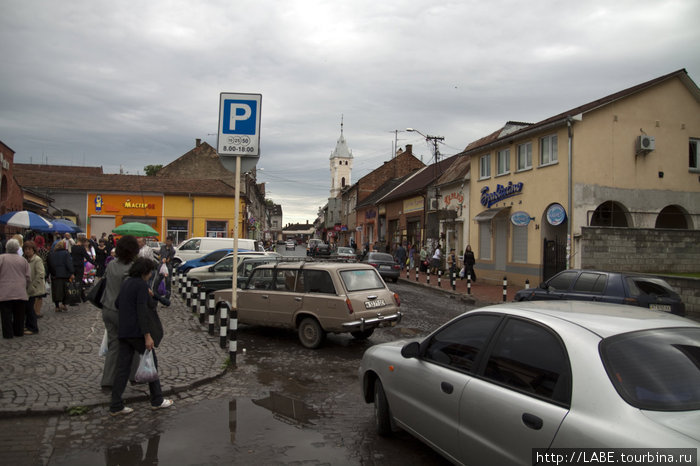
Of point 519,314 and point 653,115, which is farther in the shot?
point 653,115

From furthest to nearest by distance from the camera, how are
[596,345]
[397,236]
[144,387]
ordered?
[397,236]
[144,387]
[596,345]

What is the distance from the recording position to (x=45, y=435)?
481 cm

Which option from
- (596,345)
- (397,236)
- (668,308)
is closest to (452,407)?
(596,345)

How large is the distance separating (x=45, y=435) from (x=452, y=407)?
3.99 meters

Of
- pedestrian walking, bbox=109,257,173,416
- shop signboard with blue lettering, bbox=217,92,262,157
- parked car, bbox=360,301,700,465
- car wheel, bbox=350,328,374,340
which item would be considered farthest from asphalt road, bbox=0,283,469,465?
shop signboard with blue lettering, bbox=217,92,262,157

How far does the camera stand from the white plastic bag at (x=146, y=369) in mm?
5398

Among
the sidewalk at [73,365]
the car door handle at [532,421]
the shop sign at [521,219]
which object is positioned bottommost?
the sidewalk at [73,365]

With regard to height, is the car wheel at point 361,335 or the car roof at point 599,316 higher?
the car roof at point 599,316

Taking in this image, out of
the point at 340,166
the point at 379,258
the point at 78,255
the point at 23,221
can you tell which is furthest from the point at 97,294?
the point at 340,166

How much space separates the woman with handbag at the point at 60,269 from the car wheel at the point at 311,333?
5961 mm

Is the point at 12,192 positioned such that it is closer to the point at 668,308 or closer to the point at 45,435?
the point at 45,435

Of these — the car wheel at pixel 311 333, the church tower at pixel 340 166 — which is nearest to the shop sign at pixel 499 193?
the car wheel at pixel 311 333

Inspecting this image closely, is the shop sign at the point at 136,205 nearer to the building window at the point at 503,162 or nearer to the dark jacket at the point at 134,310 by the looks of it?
the building window at the point at 503,162

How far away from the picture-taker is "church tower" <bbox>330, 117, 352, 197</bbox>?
98625mm
